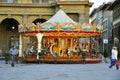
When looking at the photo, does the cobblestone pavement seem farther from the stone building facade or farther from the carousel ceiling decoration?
the stone building facade

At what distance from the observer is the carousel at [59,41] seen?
43.5 m

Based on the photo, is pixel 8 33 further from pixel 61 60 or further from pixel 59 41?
pixel 61 60

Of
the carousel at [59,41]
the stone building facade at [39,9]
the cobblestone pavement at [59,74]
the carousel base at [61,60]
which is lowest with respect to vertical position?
the cobblestone pavement at [59,74]

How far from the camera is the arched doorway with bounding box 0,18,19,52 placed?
204ft

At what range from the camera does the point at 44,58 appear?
1711 inches

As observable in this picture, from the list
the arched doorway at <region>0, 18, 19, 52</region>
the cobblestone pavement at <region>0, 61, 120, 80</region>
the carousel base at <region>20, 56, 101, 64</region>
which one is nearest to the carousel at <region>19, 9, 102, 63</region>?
the carousel base at <region>20, 56, 101, 64</region>

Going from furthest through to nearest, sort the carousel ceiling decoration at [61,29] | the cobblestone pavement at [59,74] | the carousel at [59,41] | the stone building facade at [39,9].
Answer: the stone building facade at [39,9] → the carousel ceiling decoration at [61,29] → the carousel at [59,41] → the cobblestone pavement at [59,74]

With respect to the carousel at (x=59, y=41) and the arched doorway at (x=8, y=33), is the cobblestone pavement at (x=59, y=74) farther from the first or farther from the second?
the arched doorway at (x=8, y=33)

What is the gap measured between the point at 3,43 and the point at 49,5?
900 cm

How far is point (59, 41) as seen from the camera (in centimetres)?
4712

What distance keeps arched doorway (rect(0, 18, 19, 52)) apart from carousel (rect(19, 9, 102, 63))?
1438 cm

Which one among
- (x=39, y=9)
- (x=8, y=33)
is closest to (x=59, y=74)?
(x=39, y=9)

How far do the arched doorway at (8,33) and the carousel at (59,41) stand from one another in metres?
14.4

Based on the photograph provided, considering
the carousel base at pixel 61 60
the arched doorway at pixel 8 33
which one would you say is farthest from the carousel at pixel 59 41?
the arched doorway at pixel 8 33
